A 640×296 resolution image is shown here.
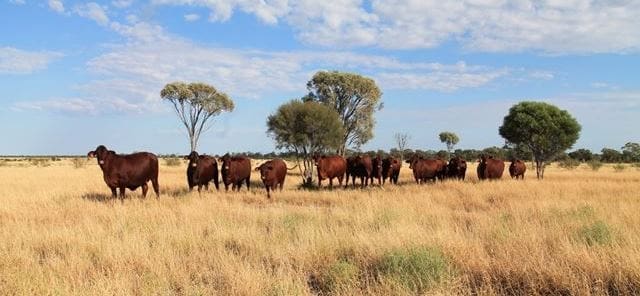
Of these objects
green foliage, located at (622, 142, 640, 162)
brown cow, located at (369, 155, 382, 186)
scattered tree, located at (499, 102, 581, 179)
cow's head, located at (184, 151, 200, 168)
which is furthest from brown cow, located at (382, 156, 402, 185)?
green foliage, located at (622, 142, 640, 162)

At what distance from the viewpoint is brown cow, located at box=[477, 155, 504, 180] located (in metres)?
28.3

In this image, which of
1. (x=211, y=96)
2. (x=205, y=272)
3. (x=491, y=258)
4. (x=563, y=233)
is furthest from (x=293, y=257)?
(x=211, y=96)

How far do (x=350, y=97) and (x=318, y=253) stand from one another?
38.0m

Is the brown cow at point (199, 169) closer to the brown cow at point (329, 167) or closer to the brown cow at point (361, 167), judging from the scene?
the brown cow at point (329, 167)

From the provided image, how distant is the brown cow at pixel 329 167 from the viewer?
2525cm

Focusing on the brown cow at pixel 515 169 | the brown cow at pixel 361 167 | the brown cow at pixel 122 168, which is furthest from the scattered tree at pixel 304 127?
the brown cow at pixel 122 168

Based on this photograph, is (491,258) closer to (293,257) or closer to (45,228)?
(293,257)

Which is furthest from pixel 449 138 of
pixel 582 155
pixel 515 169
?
pixel 515 169

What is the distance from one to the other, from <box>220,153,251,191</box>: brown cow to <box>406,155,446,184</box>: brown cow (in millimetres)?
9271

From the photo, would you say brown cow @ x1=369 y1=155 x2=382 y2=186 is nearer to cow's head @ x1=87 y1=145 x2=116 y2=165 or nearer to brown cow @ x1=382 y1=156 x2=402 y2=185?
brown cow @ x1=382 y1=156 x2=402 y2=185

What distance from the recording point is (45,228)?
9.90 metres

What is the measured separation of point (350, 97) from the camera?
45031 millimetres

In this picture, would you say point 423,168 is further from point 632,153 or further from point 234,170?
point 632,153

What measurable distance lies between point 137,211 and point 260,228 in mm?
3830
